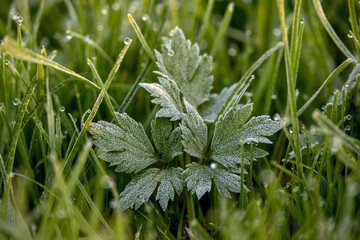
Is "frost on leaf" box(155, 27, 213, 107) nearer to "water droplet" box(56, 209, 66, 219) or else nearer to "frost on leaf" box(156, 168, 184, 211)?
"frost on leaf" box(156, 168, 184, 211)

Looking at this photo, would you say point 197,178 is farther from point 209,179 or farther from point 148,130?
point 148,130

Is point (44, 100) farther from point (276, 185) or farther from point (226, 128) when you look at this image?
point (276, 185)

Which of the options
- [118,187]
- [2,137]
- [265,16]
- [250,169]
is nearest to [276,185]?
[250,169]

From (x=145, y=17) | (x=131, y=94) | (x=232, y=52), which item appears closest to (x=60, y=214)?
(x=131, y=94)

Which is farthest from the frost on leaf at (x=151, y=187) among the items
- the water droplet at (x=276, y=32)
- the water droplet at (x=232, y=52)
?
the water droplet at (x=276, y=32)

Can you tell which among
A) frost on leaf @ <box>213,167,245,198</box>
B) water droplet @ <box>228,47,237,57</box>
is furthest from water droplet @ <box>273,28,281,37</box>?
frost on leaf @ <box>213,167,245,198</box>

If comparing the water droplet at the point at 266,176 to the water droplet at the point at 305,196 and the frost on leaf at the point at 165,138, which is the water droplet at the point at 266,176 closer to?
the water droplet at the point at 305,196
